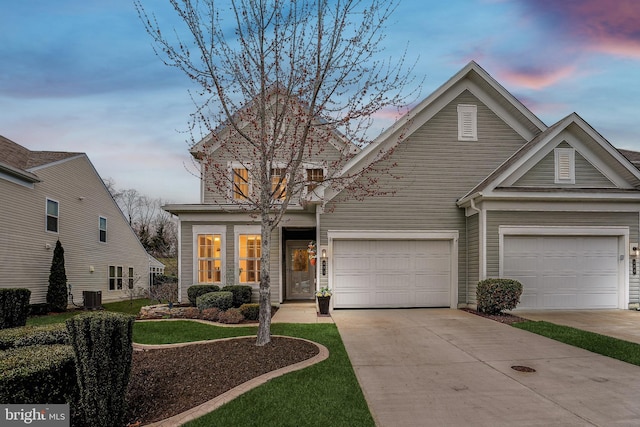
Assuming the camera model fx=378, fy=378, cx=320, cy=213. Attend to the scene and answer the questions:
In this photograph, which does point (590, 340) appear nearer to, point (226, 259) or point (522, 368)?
point (522, 368)

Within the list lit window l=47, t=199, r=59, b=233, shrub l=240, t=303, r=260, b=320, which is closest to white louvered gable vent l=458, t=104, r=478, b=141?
shrub l=240, t=303, r=260, b=320

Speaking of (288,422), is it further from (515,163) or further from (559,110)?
(559,110)

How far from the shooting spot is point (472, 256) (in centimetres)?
1189

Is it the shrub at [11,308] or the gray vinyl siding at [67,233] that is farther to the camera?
the gray vinyl siding at [67,233]

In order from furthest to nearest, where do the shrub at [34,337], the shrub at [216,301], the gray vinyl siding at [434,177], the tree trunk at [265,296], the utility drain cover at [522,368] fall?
the gray vinyl siding at [434,177]
the shrub at [216,301]
the tree trunk at [265,296]
the utility drain cover at [522,368]
the shrub at [34,337]

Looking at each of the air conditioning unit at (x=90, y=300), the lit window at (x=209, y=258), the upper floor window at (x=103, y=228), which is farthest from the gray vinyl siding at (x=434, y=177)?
the upper floor window at (x=103, y=228)

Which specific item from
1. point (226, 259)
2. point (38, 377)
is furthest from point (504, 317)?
point (38, 377)

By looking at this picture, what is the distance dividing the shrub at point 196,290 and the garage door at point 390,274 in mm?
4303

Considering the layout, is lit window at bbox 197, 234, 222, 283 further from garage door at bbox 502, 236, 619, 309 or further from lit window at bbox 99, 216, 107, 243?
garage door at bbox 502, 236, 619, 309

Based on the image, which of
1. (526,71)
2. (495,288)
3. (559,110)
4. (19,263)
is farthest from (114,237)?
(559,110)

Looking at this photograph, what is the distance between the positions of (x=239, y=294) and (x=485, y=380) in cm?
885

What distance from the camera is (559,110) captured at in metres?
17.2

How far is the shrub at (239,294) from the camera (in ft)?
41.3

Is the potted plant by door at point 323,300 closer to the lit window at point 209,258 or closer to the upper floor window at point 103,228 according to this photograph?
the lit window at point 209,258
